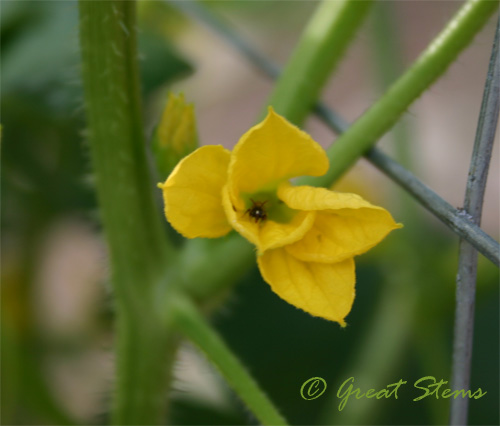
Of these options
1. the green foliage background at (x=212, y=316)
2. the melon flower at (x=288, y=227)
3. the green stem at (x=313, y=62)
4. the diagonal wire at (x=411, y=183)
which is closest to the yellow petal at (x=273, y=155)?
the melon flower at (x=288, y=227)

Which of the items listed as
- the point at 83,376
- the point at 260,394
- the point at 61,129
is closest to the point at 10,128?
the point at 61,129

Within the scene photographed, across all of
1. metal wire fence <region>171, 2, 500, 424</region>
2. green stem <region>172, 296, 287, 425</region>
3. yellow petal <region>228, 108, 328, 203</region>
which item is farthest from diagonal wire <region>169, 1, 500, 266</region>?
green stem <region>172, 296, 287, 425</region>

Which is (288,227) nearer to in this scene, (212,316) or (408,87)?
(408,87)

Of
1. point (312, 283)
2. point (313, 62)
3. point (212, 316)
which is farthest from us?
point (212, 316)

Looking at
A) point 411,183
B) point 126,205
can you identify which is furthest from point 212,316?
point 411,183

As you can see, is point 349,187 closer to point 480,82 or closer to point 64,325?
point 64,325

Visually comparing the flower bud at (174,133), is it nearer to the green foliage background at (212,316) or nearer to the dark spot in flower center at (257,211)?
the dark spot in flower center at (257,211)

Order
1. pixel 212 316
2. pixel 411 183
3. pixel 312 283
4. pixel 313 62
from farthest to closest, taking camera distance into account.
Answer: pixel 212 316 → pixel 313 62 → pixel 411 183 → pixel 312 283
